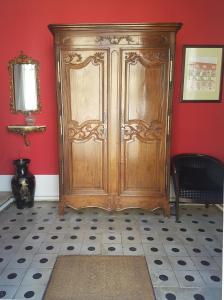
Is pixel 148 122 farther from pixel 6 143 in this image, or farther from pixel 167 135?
pixel 6 143

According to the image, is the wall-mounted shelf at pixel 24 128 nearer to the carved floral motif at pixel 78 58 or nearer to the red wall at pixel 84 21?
the red wall at pixel 84 21

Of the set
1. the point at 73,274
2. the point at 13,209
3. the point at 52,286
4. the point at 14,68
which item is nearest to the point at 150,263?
the point at 73,274

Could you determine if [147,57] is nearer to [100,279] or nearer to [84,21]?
[84,21]

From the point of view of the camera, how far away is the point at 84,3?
3.28 meters

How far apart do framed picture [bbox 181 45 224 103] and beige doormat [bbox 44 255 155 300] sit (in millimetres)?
2187

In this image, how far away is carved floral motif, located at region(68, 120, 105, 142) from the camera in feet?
9.80

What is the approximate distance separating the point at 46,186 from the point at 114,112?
1522mm

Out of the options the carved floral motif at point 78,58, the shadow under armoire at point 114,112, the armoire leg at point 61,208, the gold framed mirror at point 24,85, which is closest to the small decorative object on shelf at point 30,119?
the gold framed mirror at point 24,85

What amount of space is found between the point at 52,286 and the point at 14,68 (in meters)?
2.68

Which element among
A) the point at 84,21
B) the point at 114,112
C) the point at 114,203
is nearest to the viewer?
the point at 114,112

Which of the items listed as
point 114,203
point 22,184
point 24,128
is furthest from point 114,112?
point 22,184

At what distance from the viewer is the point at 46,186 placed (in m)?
3.68

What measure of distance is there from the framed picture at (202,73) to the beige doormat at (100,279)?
7.18 ft

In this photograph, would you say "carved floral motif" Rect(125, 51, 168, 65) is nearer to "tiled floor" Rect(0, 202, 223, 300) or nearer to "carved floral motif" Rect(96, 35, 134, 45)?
"carved floral motif" Rect(96, 35, 134, 45)
